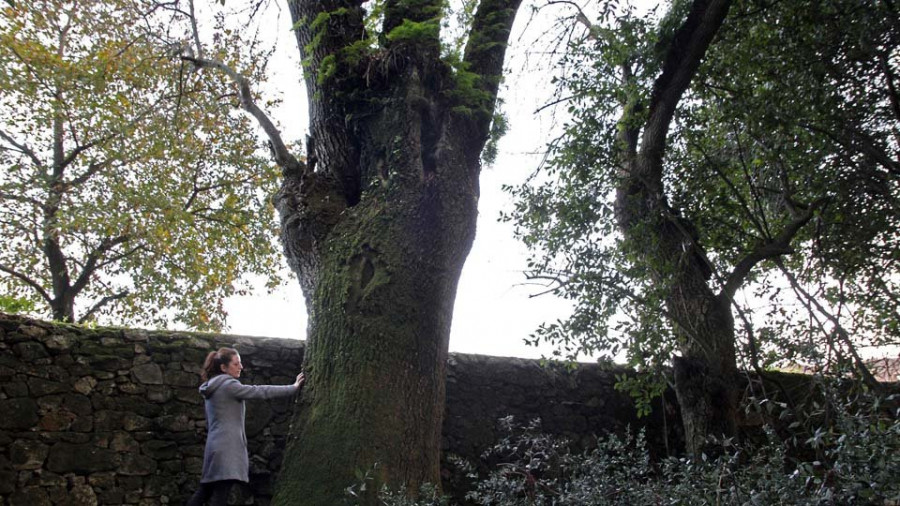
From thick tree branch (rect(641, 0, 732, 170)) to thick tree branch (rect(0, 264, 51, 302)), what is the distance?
1174 centimetres

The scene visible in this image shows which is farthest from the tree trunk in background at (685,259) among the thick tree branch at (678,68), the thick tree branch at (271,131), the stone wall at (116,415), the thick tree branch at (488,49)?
the thick tree branch at (271,131)

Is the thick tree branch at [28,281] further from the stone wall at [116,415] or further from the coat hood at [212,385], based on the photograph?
the coat hood at [212,385]

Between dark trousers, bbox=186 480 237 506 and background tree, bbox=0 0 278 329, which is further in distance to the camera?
background tree, bbox=0 0 278 329

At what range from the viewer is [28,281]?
12.7 m

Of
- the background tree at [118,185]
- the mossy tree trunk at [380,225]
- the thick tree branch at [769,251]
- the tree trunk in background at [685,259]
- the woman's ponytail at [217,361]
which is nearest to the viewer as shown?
→ the mossy tree trunk at [380,225]

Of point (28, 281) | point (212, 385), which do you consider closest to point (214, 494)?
point (212, 385)

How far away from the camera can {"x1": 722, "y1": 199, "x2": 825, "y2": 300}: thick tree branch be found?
212 inches

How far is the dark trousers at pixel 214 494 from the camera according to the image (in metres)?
4.79

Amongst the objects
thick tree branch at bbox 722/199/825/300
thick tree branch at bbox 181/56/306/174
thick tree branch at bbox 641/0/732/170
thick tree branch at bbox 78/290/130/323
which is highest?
thick tree branch at bbox 641/0/732/170

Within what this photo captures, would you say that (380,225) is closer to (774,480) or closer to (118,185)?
(774,480)

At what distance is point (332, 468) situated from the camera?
4.23m

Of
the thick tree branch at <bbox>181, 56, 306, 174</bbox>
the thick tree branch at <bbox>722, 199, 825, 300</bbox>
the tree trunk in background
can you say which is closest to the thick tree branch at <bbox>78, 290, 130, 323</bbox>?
the thick tree branch at <bbox>181, 56, 306, 174</bbox>

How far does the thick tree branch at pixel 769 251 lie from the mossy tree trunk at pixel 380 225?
2.36 meters

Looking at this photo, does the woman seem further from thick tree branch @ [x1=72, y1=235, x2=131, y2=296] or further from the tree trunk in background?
thick tree branch @ [x1=72, y1=235, x2=131, y2=296]
